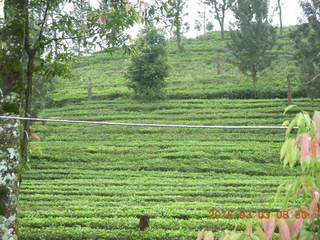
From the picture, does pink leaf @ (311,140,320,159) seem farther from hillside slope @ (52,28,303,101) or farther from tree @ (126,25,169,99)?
hillside slope @ (52,28,303,101)

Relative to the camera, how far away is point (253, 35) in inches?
1055

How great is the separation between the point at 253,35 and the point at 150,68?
8.22m

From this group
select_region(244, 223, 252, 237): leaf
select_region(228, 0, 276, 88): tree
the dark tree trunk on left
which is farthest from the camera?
select_region(228, 0, 276, 88): tree

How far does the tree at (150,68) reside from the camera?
27.1m

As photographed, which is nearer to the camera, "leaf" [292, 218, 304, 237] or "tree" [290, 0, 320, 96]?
"leaf" [292, 218, 304, 237]

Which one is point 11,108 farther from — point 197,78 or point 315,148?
point 197,78

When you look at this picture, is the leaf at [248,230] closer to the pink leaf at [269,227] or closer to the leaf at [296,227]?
the pink leaf at [269,227]

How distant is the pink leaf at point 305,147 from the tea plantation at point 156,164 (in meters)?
5.25

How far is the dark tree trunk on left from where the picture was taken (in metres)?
4.36

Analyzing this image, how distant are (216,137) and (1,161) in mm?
17467

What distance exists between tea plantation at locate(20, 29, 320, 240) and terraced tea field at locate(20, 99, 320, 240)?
4cm

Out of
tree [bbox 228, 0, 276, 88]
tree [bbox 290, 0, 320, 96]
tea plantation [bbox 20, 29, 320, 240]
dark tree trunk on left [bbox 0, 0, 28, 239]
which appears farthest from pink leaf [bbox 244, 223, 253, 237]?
tree [bbox 228, 0, 276, 88]

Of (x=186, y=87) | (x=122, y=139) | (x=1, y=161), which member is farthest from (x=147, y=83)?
(x=1, y=161)

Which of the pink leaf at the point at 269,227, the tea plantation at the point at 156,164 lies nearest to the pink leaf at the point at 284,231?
the pink leaf at the point at 269,227
